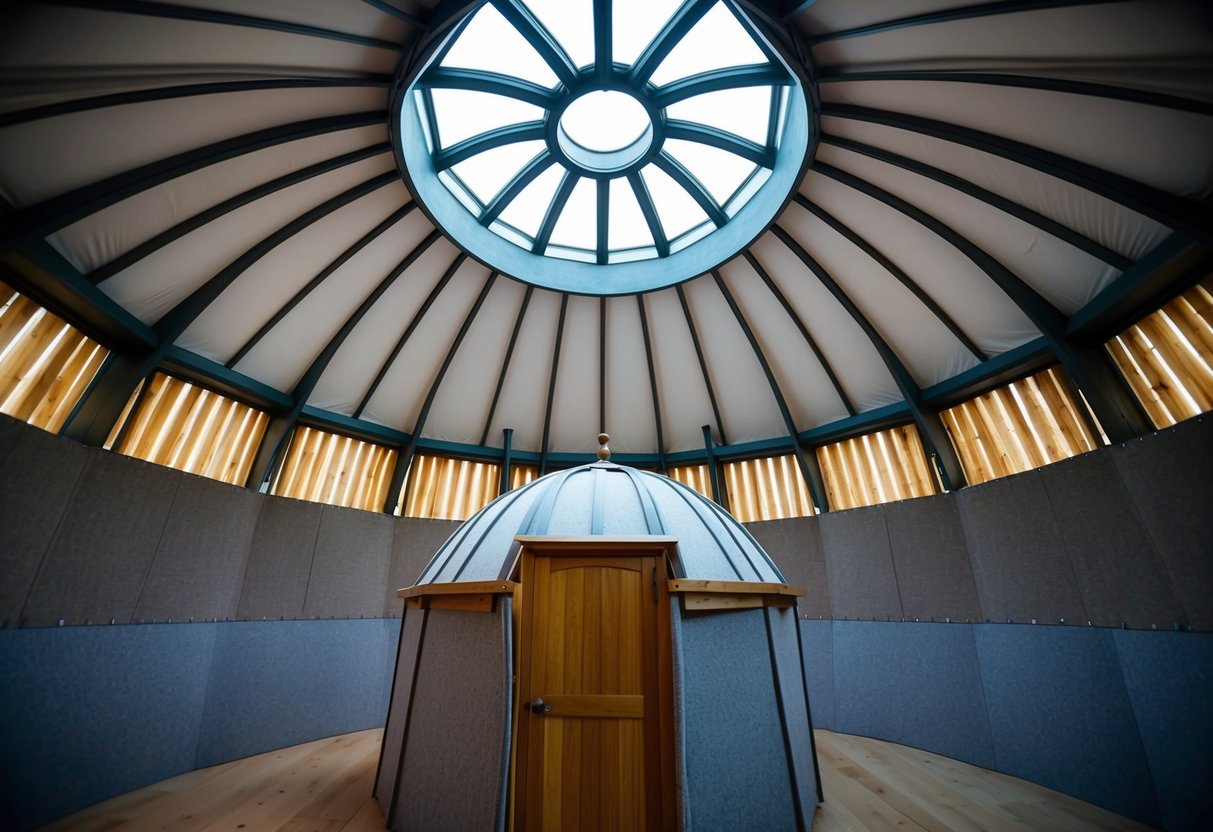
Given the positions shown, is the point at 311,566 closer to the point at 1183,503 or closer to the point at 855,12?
the point at 855,12

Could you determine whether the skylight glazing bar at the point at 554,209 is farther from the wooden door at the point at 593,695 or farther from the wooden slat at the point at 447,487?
the wooden door at the point at 593,695

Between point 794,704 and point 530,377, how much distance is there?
8354 mm

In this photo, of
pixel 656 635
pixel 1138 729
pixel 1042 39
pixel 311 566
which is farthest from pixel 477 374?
pixel 1138 729

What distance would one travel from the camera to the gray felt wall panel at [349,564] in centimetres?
969

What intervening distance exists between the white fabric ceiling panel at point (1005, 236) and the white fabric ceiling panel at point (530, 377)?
598cm

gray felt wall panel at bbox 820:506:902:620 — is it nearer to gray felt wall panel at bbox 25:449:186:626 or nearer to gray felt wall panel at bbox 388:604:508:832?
gray felt wall panel at bbox 388:604:508:832

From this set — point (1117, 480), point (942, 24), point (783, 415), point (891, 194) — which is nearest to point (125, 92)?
point (942, 24)

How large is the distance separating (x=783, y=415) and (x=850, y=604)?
13.4 ft

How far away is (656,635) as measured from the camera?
15.8 feet

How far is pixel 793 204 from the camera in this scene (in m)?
8.34

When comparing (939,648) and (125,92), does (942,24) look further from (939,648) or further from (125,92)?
(939,648)

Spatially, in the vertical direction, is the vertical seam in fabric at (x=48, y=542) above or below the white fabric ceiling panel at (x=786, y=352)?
below

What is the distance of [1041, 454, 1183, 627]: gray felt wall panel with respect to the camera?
601cm

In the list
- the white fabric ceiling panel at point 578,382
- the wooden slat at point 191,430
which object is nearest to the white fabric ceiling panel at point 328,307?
the wooden slat at point 191,430
